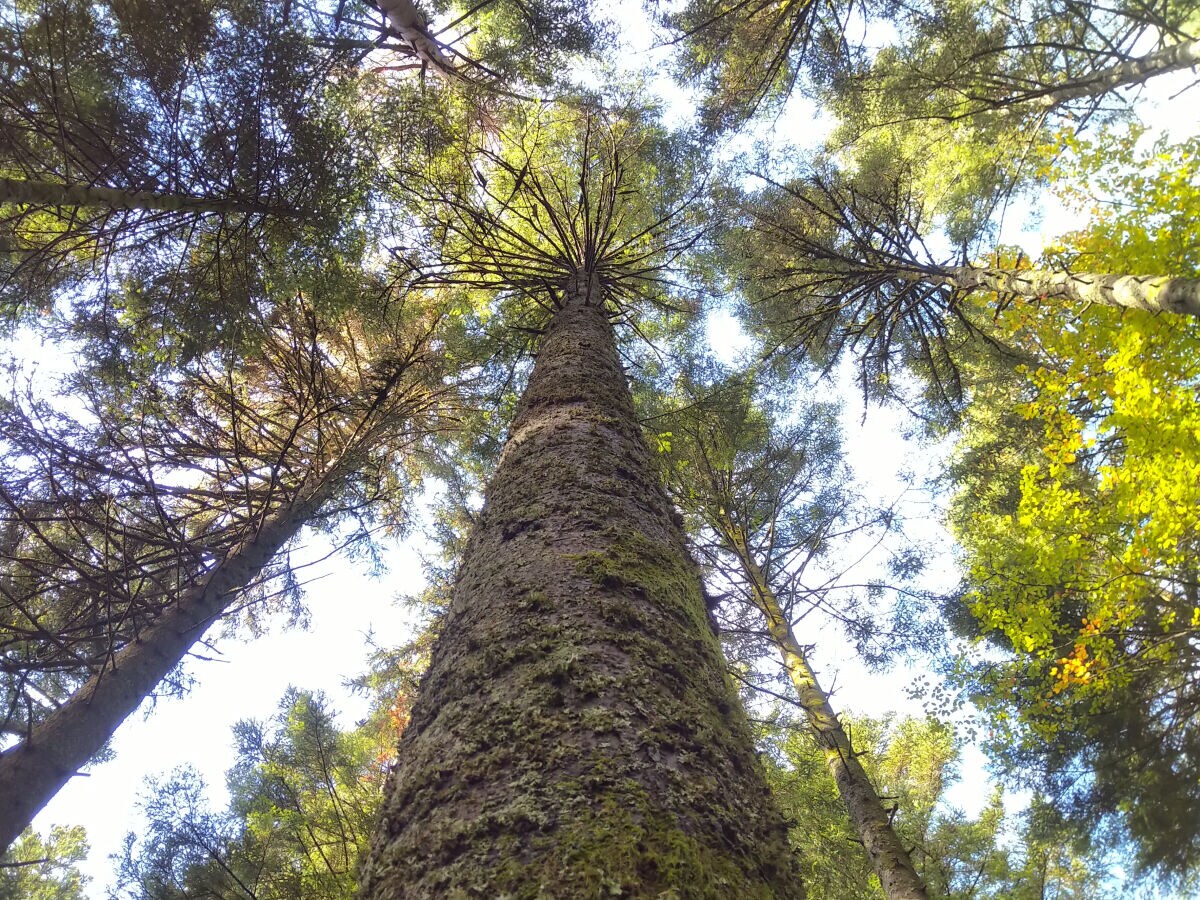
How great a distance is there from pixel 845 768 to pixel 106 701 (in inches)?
217

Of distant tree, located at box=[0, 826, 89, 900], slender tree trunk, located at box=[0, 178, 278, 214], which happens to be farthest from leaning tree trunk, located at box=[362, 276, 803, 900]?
distant tree, located at box=[0, 826, 89, 900]

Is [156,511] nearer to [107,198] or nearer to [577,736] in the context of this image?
[107,198]

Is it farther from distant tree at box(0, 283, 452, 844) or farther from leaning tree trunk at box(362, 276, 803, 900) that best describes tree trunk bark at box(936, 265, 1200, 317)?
distant tree at box(0, 283, 452, 844)

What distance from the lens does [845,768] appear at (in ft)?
16.6

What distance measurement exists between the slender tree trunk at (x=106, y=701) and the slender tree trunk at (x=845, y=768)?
507cm

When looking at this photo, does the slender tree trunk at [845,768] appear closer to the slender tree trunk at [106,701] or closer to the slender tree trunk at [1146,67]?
the slender tree trunk at [106,701]

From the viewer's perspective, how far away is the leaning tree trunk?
0.91 meters

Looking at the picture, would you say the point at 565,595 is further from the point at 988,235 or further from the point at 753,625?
the point at 988,235

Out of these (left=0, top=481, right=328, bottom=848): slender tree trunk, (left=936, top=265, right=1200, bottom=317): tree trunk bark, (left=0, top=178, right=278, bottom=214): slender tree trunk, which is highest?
(left=0, top=178, right=278, bottom=214): slender tree trunk

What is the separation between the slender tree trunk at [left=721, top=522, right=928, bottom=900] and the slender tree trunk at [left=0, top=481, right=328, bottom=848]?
5.07m

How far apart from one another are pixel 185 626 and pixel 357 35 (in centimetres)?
748

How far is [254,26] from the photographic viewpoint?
560 centimetres

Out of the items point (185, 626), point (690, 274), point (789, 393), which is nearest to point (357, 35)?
point (690, 274)

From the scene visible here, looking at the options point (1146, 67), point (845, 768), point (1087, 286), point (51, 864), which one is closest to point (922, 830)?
point (845, 768)
